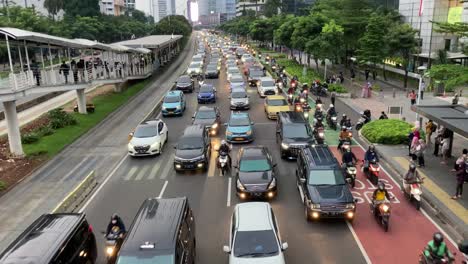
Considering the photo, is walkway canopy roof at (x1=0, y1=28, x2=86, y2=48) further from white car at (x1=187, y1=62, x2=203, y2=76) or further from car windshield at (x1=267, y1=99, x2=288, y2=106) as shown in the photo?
white car at (x1=187, y1=62, x2=203, y2=76)

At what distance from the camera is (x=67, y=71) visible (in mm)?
31078

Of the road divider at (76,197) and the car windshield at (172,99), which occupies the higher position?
the car windshield at (172,99)

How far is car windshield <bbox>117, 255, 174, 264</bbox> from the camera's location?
10.8 m

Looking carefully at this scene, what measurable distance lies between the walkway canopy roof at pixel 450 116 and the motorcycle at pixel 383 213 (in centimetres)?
510

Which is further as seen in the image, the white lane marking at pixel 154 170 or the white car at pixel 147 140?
the white car at pixel 147 140

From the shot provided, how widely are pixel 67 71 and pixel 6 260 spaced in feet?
74.2

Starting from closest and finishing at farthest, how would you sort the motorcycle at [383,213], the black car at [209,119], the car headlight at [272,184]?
1. the motorcycle at [383,213]
2. the car headlight at [272,184]
3. the black car at [209,119]

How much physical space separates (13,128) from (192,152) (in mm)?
10719

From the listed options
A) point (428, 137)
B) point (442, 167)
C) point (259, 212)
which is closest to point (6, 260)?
point (259, 212)

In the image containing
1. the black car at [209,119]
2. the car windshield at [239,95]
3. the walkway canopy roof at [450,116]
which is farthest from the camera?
the car windshield at [239,95]

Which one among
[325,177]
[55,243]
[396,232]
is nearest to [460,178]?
[396,232]

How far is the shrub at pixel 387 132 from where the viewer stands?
82.9 feet

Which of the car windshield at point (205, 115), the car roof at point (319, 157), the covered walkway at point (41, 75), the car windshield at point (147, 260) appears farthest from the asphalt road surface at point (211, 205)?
the covered walkway at point (41, 75)

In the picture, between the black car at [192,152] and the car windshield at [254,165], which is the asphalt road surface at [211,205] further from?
the car windshield at [254,165]
